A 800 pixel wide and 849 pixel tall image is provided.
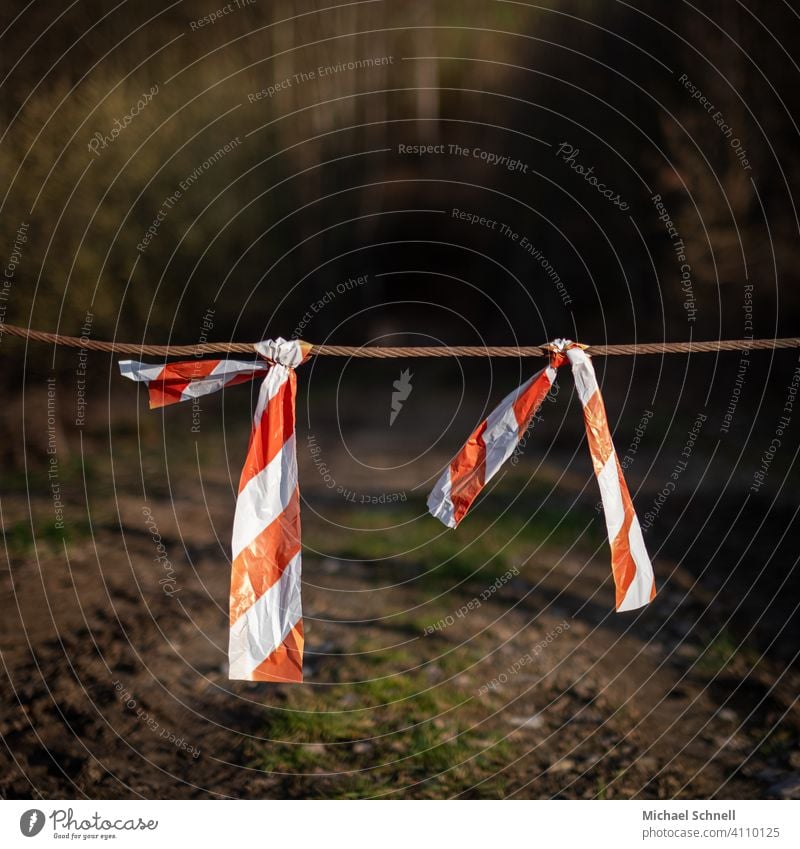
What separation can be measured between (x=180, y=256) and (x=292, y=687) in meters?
3.90

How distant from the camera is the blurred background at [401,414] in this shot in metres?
3.10

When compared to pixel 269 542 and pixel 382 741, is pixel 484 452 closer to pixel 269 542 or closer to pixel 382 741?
pixel 269 542

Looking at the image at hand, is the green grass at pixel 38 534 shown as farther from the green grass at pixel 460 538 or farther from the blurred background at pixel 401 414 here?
the green grass at pixel 460 538

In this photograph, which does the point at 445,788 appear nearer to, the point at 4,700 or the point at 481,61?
the point at 4,700

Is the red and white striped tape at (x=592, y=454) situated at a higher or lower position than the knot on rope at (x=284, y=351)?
lower

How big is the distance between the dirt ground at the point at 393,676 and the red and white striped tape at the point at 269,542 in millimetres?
810

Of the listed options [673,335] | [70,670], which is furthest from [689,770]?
[673,335]

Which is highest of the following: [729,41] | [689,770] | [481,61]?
[481,61]

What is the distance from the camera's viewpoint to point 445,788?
2764mm

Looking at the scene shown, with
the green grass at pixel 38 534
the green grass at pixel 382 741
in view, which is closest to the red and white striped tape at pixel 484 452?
the green grass at pixel 382 741
